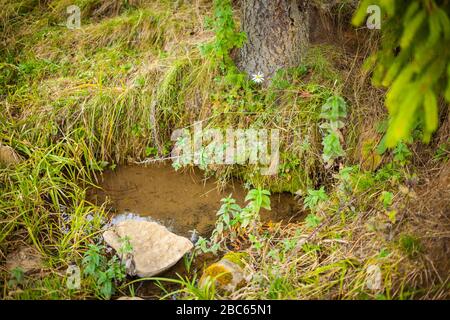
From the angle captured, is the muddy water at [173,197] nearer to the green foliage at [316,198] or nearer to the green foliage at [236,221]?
the green foliage at [236,221]

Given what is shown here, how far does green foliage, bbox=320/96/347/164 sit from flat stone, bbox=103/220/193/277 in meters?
1.30

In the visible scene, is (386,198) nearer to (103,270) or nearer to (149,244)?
(149,244)

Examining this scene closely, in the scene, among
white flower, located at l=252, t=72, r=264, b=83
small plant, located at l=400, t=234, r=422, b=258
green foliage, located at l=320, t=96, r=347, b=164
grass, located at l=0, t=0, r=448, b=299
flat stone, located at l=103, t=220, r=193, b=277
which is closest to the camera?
small plant, located at l=400, t=234, r=422, b=258

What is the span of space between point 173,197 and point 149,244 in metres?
0.66

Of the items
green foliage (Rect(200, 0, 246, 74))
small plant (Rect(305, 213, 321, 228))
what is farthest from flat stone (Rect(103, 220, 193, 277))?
green foliage (Rect(200, 0, 246, 74))

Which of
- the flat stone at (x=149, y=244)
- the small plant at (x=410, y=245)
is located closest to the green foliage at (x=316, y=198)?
the small plant at (x=410, y=245)

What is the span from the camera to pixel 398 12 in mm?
1995

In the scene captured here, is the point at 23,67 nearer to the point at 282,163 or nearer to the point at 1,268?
the point at 1,268

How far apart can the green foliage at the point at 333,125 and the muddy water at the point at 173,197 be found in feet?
1.90

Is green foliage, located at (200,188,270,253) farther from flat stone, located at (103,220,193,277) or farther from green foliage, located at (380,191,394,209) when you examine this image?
green foliage, located at (380,191,394,209)

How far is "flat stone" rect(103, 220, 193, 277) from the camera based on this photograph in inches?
113

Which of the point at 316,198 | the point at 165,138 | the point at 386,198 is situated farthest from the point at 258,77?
the point at 386,198

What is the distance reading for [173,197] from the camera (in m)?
3.59

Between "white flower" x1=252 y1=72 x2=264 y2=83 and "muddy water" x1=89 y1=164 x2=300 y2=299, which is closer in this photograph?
"muddy water" x1=89 y1=164 x2=300 y2=299
